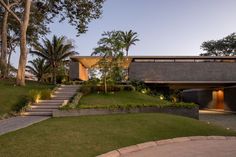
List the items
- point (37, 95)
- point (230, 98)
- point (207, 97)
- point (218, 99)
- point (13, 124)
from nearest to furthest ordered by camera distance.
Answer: point (13, 124) < point (37, 95) < point (230, 98) < point (218, 99) < point (207, 97)

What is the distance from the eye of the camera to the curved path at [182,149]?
8.01 m

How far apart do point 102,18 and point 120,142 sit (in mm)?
23068

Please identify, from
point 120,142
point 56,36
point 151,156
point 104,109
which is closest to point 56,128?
point 120,142

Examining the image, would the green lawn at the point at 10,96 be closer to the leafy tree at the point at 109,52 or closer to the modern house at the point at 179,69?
the leafy tree at the point at 109,52

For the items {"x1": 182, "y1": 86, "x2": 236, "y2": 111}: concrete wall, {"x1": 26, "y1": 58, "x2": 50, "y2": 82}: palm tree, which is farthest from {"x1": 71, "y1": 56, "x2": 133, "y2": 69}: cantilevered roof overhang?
{"x1": 26, "y1": 58, "x2": 50, "y2": 82}: palm tree

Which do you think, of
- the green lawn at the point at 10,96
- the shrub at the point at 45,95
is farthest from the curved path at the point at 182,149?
the shrub at the point at 45,95

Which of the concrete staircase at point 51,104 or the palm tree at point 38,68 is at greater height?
the palm tree at point 38,68

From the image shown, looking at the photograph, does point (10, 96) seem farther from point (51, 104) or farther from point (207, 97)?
point (207, 97)

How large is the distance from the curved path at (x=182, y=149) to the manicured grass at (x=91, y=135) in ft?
1.25

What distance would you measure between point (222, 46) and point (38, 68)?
1591 inches

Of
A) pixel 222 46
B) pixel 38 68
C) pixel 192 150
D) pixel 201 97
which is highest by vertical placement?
pixel 222 46

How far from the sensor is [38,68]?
164 ft

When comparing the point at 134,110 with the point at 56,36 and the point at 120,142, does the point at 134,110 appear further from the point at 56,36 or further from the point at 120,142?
the point at 56,36

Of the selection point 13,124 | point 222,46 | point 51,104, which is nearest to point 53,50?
point 51,104
